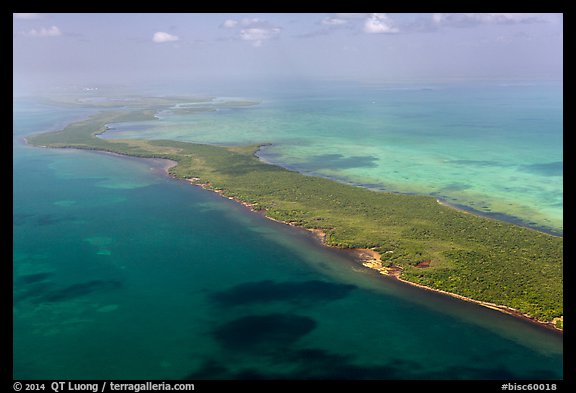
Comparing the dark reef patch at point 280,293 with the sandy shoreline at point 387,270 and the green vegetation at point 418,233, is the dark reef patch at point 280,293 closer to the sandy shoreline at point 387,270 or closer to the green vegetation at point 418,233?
the sandy shoreline at point 387,270

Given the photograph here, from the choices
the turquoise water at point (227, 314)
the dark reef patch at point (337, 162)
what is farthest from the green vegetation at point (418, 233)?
the dark reef patch at point (337, 162)

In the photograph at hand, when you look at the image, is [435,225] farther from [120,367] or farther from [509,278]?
[120,367]

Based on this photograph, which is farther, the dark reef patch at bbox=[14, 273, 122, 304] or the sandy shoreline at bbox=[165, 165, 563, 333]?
the dark reef patch at bbox=[14, 273, 122, 304]

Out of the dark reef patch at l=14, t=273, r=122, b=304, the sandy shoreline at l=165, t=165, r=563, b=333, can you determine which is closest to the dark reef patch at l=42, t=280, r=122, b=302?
the dark reef patch at l=14, t=273, r=122, b=304

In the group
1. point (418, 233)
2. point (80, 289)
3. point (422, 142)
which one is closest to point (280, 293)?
point (80, 289)

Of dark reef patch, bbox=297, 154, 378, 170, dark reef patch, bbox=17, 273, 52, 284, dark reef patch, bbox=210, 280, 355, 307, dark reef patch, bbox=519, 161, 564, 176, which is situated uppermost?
dark reef patch, bbox=297, 154, 378, 170

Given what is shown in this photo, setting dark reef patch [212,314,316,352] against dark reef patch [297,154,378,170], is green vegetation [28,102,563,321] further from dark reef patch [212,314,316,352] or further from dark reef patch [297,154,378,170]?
dark reef patch [212,314,316,352]

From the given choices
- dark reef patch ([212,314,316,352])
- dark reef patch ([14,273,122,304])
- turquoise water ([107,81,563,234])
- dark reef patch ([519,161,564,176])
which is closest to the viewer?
dark reef patch ([212,314,316,352])
